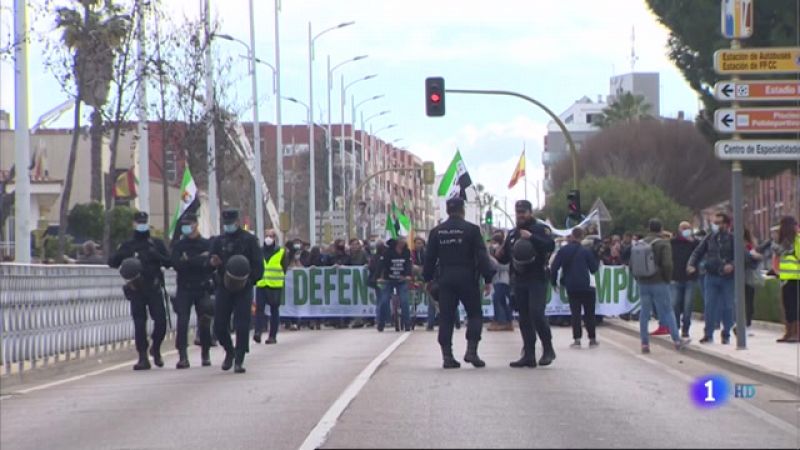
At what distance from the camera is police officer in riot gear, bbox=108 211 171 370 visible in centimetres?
1877

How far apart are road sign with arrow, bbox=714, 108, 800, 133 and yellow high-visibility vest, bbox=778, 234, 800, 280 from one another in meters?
2.42

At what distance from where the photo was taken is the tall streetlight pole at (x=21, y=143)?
1064 inches

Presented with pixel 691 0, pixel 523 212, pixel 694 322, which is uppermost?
pixel 691 0

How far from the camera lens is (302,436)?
38.7 feet

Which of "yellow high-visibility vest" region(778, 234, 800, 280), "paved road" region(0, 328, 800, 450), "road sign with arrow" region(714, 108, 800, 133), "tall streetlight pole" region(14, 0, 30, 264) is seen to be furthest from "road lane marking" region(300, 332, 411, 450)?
"tall streetlight pole" region(14, 0, 30, 264)

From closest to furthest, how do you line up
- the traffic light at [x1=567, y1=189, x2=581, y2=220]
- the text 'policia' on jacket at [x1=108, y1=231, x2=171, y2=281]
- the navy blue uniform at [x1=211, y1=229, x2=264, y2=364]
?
1. the navy blue uniform at [x1=211, y1=229, x2=264, y2=364]
2. the text 'policia' on jacket at [x1=108, y1=231, x2=171, y2=281]
3. the traffic light at [x1=567, y1=189, x2=581, y2=220]

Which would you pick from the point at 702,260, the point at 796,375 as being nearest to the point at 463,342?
the point at 702,260

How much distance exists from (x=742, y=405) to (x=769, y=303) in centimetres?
1567

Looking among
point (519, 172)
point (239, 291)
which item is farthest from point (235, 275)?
point (519, 172)

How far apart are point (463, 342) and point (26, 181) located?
8.38 m

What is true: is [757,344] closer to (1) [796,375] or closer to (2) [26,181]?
(1) [796,375]

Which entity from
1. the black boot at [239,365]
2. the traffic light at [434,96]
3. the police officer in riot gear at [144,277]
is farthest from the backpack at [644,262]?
the traffic light at [434,96]

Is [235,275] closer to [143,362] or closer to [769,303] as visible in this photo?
[143,362]

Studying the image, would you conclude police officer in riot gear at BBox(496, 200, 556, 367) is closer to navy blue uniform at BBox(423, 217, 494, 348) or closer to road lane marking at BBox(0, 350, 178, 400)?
navy blue uniform at BBox(423, 217, 494, 348)
